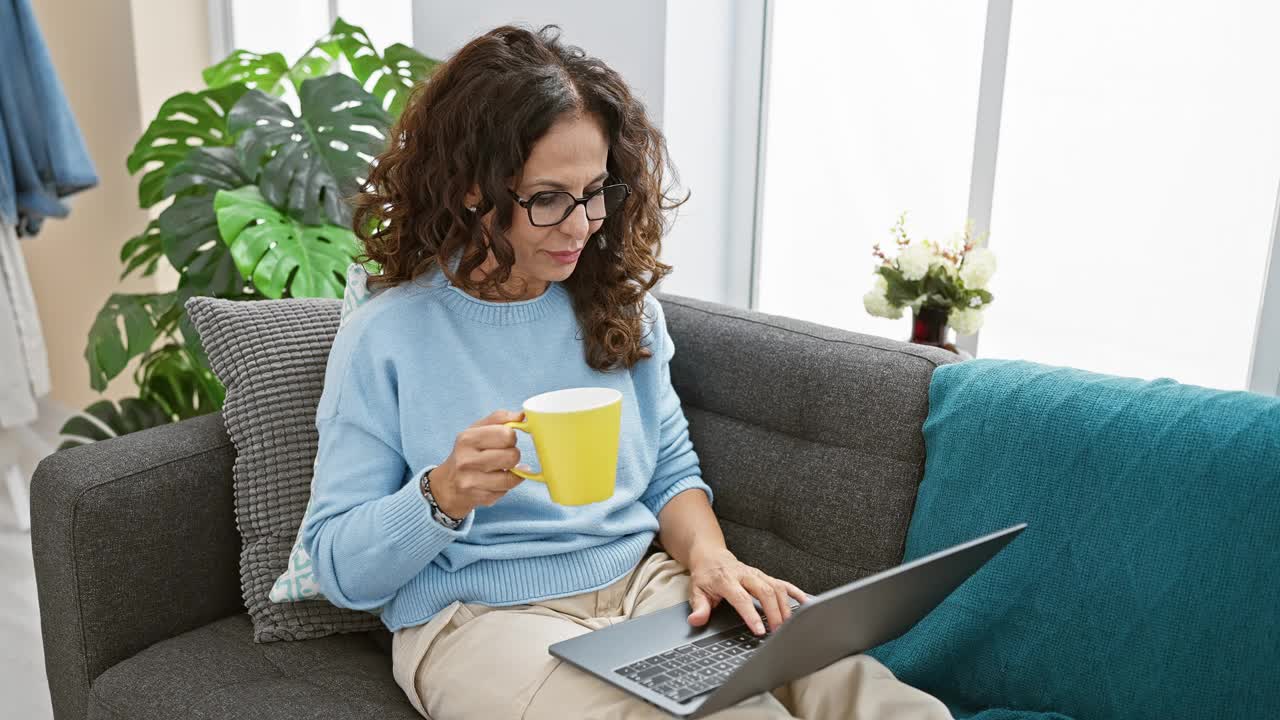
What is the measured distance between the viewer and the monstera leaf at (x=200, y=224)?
2.24 meters

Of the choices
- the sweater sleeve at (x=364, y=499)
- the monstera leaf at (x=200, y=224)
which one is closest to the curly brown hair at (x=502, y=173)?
the sweater sleeve at (x=364, y=499)

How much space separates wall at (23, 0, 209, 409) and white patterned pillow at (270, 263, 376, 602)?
229cm

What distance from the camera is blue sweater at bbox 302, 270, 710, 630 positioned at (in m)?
1.25

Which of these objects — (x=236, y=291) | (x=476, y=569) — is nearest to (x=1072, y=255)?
(x=476, y=569)

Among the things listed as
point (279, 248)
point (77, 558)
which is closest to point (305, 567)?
point (77, 558)

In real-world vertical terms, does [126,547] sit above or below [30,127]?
below

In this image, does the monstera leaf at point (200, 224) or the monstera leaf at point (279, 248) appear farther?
the monstera leaf at point (200, 224)

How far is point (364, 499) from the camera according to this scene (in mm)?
1271

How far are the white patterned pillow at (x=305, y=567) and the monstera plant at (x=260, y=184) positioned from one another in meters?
0.61

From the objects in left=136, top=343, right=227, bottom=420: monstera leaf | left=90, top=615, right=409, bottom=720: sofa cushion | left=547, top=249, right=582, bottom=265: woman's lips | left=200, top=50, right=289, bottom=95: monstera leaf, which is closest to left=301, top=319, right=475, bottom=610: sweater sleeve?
left=90, top=615, right=409, bottom=720: sofa cushion

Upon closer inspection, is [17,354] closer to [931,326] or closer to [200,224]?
[200,224]

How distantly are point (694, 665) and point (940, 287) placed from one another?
3.26 feet

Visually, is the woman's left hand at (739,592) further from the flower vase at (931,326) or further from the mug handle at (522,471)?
the flower vase at (931,326)

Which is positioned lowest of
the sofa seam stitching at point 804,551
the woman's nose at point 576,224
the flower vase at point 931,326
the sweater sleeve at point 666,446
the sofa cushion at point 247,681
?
the sofa cushion at point 247,681
